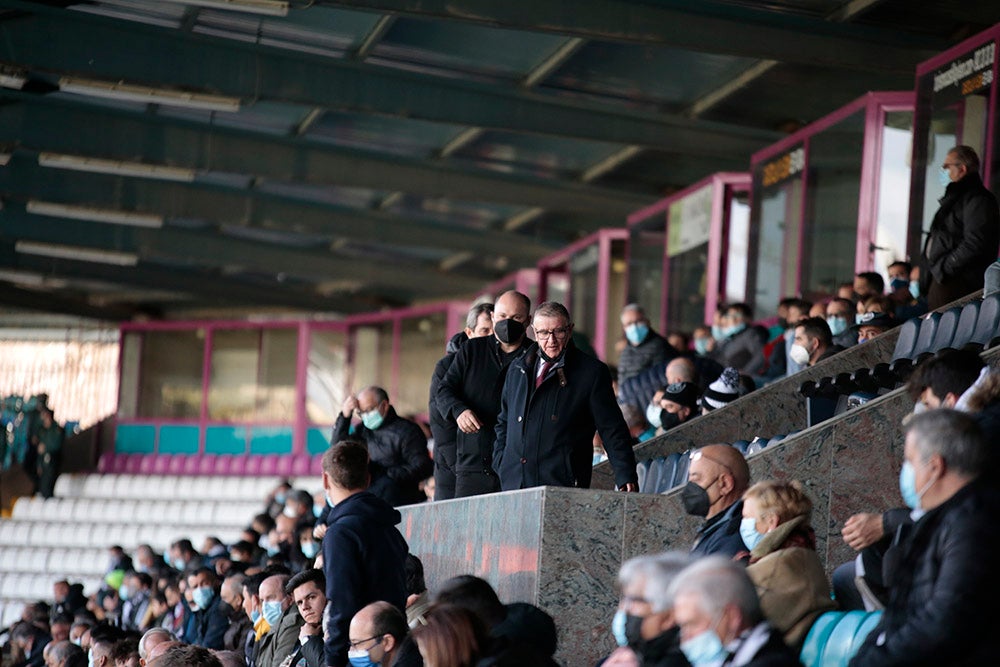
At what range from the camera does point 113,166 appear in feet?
51.9

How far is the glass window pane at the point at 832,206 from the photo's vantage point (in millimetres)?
12789

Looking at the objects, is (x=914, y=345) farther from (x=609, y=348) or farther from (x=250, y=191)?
(x=250, y=191)

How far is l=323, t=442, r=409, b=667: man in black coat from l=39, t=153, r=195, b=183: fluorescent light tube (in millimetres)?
10990

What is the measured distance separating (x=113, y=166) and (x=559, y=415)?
10740 mm

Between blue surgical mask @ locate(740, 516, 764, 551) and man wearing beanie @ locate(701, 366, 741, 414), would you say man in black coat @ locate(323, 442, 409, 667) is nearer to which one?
blue surgical mask @ locate(740, 516, 764, 551)

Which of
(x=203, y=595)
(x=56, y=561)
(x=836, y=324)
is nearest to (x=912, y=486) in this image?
(x=836, y=324)

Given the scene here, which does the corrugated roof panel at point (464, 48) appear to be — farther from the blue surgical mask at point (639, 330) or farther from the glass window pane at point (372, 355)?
the glass window pane at point (372, 355)

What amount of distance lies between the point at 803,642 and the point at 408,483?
13.7ft

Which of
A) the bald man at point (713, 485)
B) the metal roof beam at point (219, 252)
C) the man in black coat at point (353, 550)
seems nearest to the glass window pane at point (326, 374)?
the metal roof beam at point (219, 252)

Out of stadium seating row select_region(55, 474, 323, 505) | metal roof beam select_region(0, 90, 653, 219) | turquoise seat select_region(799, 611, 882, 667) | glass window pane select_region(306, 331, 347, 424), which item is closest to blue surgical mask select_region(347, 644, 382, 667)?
turquoise seat select_region(799, 611, 882, 667)

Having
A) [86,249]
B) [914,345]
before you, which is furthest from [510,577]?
[86,249]

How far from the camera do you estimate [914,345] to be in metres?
8.16

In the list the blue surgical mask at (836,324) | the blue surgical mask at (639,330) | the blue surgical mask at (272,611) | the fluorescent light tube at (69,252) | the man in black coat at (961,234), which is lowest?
the blue surgical mask at (272,611)

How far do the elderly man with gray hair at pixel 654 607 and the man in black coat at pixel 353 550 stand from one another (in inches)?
62.3
